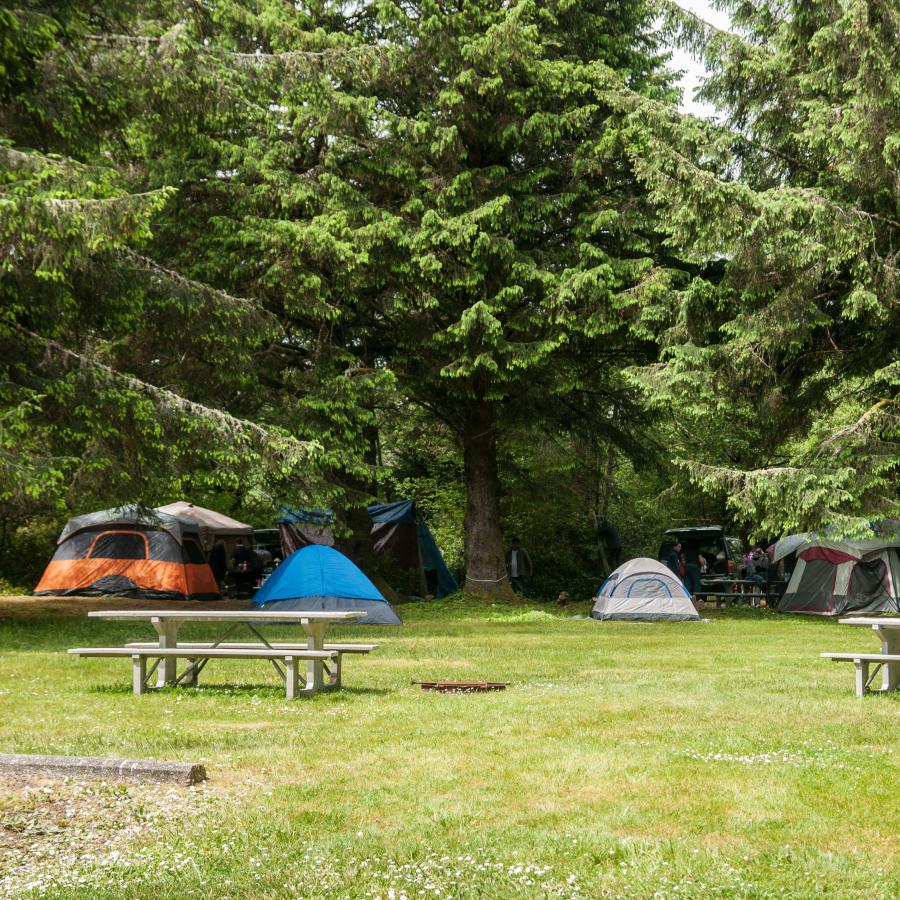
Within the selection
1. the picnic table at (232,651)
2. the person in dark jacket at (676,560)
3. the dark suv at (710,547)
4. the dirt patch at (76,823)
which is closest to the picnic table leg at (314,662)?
the picnic table at (232,651)

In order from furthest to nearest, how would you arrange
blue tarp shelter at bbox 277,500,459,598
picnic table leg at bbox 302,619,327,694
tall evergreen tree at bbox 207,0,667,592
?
blue tarp shelter at bbox 277,500,459,598, tall evergreen tree at bbox 207,0,667,592, picnic table leg at bbox 302,619,327,694

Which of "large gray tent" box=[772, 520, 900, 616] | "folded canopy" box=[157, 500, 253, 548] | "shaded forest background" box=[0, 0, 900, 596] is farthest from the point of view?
"folded canopy" box=[157, 500, 253, 548]

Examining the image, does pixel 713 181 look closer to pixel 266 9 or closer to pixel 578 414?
pixel 578 414

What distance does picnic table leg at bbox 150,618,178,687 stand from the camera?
30.5 ft

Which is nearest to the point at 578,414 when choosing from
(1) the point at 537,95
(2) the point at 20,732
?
(1) the point at 537,95

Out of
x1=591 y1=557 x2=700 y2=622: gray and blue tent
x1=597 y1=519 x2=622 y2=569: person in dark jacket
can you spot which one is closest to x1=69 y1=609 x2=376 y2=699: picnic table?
x1=591 y1=557 x2=700 y2=622: gray and blue tent

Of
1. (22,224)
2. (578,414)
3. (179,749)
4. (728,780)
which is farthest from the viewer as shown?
(578,414)

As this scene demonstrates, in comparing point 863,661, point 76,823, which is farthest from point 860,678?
point 76,823

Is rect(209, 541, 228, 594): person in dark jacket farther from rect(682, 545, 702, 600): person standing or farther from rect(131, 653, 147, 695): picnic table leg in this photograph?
rect(131, 653, 147, 695): picnic table leg

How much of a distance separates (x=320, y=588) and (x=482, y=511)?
6.49 metres

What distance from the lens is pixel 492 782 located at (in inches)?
217

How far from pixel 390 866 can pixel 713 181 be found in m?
15.5

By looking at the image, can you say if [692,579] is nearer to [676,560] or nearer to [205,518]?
[676,560]

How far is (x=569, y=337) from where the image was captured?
2059 centimetres
